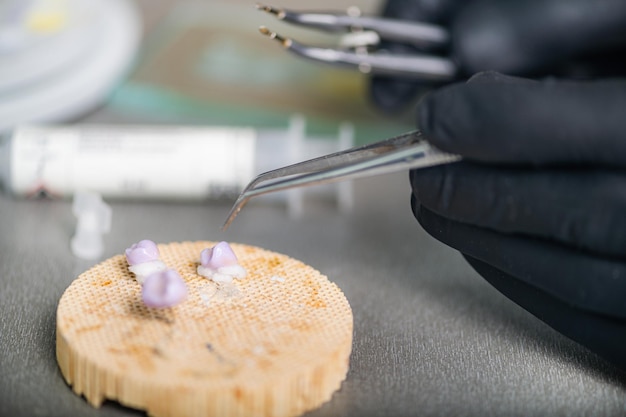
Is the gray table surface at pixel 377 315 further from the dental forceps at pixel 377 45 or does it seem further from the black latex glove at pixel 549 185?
the dental forceps at pixel 377 45

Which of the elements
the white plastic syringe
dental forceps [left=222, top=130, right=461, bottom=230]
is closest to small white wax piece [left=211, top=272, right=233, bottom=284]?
dental forceps [left=222, top=130, right=461, bottom=230]

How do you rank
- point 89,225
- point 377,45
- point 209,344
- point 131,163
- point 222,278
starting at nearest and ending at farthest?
point 209,344 < point 222,278 < point 89,225 < point 131,163 < point 377,45

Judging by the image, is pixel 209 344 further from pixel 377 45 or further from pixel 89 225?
pixel 377 45

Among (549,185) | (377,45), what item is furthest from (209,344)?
(377,45)

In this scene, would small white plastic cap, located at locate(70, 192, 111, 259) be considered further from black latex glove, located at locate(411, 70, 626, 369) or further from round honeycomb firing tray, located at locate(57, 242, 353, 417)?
black latex glove, located at locate(411, 70, 626, 369)

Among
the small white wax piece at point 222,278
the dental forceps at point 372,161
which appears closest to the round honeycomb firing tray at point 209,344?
the small white wax piece at point 222,278
